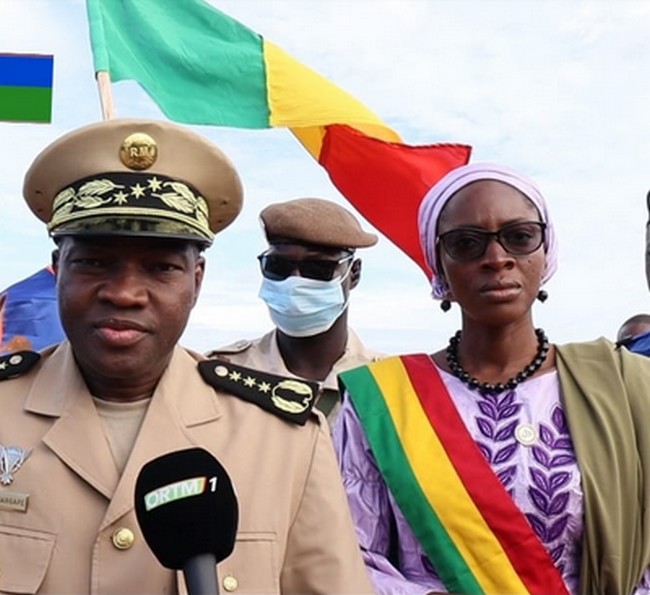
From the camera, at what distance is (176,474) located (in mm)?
1549

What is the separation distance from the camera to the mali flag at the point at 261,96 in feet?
20.0

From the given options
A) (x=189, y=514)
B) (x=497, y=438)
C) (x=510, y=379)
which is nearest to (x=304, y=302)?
(x=510, y=379)

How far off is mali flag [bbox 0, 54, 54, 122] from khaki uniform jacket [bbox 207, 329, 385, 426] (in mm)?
2018

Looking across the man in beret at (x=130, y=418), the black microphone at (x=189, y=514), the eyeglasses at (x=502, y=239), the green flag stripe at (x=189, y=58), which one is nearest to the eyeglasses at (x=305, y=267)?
the green flag stripe at (x=189, y=58)

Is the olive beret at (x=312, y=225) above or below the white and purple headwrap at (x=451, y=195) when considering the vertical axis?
above

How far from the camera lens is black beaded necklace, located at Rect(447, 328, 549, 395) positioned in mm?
2887

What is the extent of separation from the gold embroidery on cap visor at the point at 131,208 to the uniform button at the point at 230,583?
2.80 ft

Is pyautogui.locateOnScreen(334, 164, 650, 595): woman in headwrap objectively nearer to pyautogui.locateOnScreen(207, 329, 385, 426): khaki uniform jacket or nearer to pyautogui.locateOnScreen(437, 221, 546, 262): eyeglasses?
pyautogui.locateOnScreen(437, 221, 546, 262): eyeglasses

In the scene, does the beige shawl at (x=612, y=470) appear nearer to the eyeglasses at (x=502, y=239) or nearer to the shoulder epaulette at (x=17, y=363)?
the eyeglasses at (x=502, y=239)

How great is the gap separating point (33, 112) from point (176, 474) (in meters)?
4.81

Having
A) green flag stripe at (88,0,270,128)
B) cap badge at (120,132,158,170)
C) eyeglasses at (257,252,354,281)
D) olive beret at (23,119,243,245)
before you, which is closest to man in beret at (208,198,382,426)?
eyeglasses at (257,252,354,281)

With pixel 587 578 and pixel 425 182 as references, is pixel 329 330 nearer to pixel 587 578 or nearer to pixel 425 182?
pixel 425 182

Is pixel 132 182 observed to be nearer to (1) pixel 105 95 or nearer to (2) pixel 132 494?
(2) pixel 132 494

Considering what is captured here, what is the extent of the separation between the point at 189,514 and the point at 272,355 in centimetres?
356
